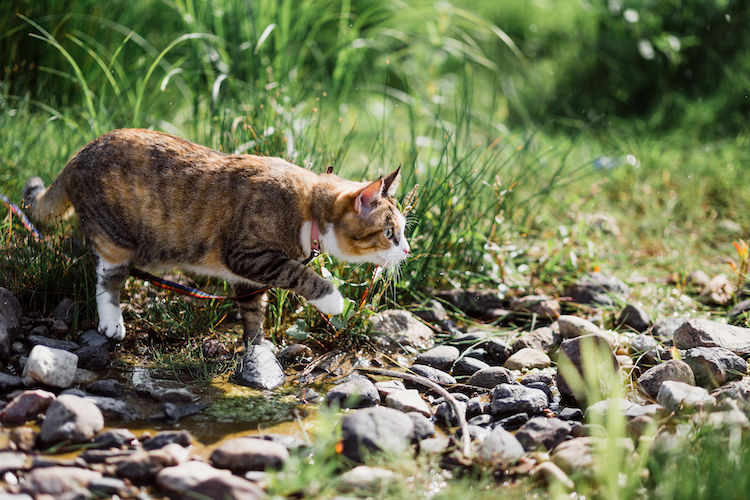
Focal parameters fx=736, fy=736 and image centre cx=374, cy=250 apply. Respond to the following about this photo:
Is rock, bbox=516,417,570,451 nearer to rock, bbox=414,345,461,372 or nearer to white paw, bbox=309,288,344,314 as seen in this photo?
rock, bbox=414,345,461,372

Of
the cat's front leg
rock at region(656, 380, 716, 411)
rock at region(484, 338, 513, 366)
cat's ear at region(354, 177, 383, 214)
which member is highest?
cat's ear at region(354, 177, 383, 214)

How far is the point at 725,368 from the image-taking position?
290 centimetres

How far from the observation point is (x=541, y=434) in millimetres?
2412

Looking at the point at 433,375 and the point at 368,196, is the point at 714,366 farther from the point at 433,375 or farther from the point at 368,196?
the point at 368,196

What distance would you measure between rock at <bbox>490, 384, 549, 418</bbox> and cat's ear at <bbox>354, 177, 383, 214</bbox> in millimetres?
881

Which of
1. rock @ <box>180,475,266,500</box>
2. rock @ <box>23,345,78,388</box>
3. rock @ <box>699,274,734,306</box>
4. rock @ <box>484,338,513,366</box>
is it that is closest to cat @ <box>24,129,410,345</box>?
rock @ <box>23,345,78,388</box>

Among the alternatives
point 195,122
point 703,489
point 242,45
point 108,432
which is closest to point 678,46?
point 242,45

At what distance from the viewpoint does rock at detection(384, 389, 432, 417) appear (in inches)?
105

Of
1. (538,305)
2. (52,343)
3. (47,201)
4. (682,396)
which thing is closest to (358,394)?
(682,396)

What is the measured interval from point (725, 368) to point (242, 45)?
3.19m

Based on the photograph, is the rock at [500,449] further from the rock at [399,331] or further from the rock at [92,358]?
the rock at [92,358]

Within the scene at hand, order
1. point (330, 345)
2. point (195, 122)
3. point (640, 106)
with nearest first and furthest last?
1. point (330, 345)
2. point (195, 122)
3. point (640, 106)

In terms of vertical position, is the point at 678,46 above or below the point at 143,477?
above

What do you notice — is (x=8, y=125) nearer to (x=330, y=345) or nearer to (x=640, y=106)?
(x=330, y=345)
